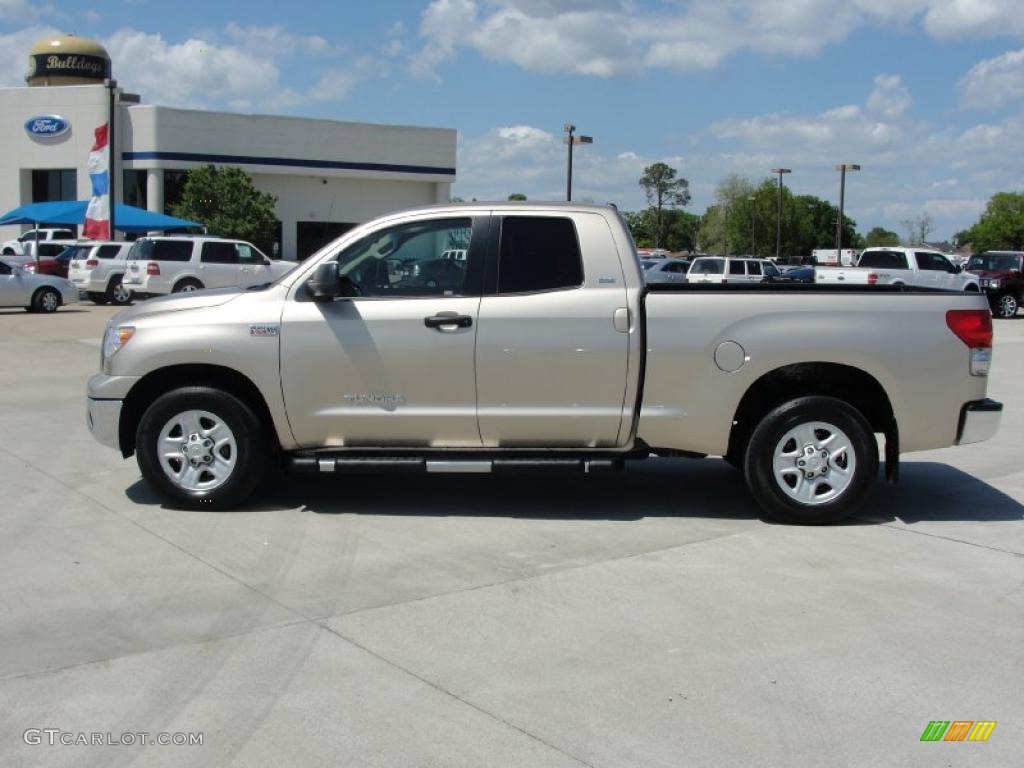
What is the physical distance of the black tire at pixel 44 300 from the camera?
2592 centimetres

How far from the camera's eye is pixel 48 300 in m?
26.1

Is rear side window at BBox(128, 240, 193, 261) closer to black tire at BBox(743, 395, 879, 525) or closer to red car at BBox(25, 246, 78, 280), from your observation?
red car at BBox(25, 246, 78, 280)

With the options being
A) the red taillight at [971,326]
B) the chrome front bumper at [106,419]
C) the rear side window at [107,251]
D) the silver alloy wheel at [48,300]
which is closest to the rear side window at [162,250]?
the silver alloy wheel at [48,300]

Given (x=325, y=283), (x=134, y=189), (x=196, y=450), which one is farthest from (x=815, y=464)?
(x=134, y=189)

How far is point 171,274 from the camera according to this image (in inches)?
1059

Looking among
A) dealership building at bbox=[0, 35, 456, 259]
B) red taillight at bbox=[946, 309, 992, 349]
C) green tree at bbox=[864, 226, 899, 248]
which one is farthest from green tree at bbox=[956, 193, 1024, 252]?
red taillight at bbox=[946, 309, 992, 349]

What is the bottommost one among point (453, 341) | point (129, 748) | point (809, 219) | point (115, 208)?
point (129, 748)

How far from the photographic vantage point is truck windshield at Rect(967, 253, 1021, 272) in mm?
34406

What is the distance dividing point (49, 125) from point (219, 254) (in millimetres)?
25983

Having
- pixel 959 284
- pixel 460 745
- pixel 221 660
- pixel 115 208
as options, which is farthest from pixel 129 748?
pixel 115 208

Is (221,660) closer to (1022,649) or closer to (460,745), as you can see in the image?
(460,745)

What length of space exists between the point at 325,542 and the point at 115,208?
3338 cm

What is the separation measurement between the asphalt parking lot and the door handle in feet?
4.19

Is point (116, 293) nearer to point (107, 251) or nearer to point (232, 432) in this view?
point (107, 251)
